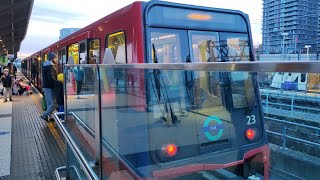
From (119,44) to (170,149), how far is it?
2991mm

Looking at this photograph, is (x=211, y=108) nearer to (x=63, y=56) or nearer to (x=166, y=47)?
(x=166, y=47)

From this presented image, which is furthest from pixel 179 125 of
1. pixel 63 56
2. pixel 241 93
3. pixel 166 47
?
pixel 63 56

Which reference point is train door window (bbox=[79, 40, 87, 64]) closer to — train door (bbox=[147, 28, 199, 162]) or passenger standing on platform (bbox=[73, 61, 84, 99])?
passenger standing on platform (bbox=[73, 61, 84, 99])

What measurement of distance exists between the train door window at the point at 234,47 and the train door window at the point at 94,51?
89.4 inches

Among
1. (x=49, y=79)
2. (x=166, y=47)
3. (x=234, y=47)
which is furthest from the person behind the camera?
(x=49, y=79)

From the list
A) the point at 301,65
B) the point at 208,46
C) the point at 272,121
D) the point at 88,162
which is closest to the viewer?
the point at 301,65

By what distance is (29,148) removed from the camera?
18.6ft

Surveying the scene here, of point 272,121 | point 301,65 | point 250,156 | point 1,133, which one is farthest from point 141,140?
point 1,133

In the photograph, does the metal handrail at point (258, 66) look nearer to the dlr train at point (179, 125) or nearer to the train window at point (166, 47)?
the dlr train at point (179, 125)

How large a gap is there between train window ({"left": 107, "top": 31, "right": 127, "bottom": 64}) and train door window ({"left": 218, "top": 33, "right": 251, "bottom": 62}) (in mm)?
1419

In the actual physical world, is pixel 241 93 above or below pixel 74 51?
below

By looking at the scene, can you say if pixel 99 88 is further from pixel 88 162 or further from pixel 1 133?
pixel 1 133

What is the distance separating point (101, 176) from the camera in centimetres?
252

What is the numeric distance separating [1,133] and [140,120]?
5.40 meters
